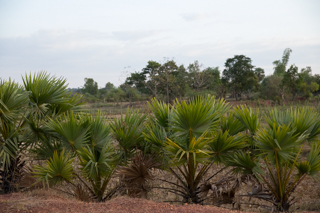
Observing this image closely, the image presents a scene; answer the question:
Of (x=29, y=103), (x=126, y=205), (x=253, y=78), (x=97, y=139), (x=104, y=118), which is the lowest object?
(x=126, y=205)

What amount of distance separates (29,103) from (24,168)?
141cm

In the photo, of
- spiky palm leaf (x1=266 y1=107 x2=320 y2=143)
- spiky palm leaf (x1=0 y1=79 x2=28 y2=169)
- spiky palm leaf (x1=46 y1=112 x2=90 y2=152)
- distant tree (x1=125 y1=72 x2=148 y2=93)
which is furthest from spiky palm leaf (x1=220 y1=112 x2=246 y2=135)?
distant tree (x1=125 y1=72 x2=148 y2=93)

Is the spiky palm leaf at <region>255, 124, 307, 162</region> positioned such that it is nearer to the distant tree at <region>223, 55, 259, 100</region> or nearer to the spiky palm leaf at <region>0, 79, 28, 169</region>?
the spiky palm leaf at <region>0, 79, 28, 169</region>

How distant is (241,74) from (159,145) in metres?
38.9

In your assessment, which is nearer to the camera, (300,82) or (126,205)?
(126,205)

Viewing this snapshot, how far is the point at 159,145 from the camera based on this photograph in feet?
17.5

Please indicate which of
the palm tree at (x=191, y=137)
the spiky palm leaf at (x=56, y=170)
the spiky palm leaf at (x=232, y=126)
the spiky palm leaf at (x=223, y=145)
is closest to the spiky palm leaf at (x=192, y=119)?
the palm tree at (x=191, y=137)

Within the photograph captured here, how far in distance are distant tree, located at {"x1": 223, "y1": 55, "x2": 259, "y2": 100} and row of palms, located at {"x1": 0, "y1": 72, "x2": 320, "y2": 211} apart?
3715 centimetres

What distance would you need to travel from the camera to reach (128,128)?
218 inches

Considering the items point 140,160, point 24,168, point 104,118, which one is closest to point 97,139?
point 104,118

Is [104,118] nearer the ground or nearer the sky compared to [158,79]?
nearer the ground

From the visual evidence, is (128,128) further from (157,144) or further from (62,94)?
(62,94)

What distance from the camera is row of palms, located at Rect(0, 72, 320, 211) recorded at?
195 inches

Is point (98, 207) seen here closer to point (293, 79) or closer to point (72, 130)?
point (72, 130)
